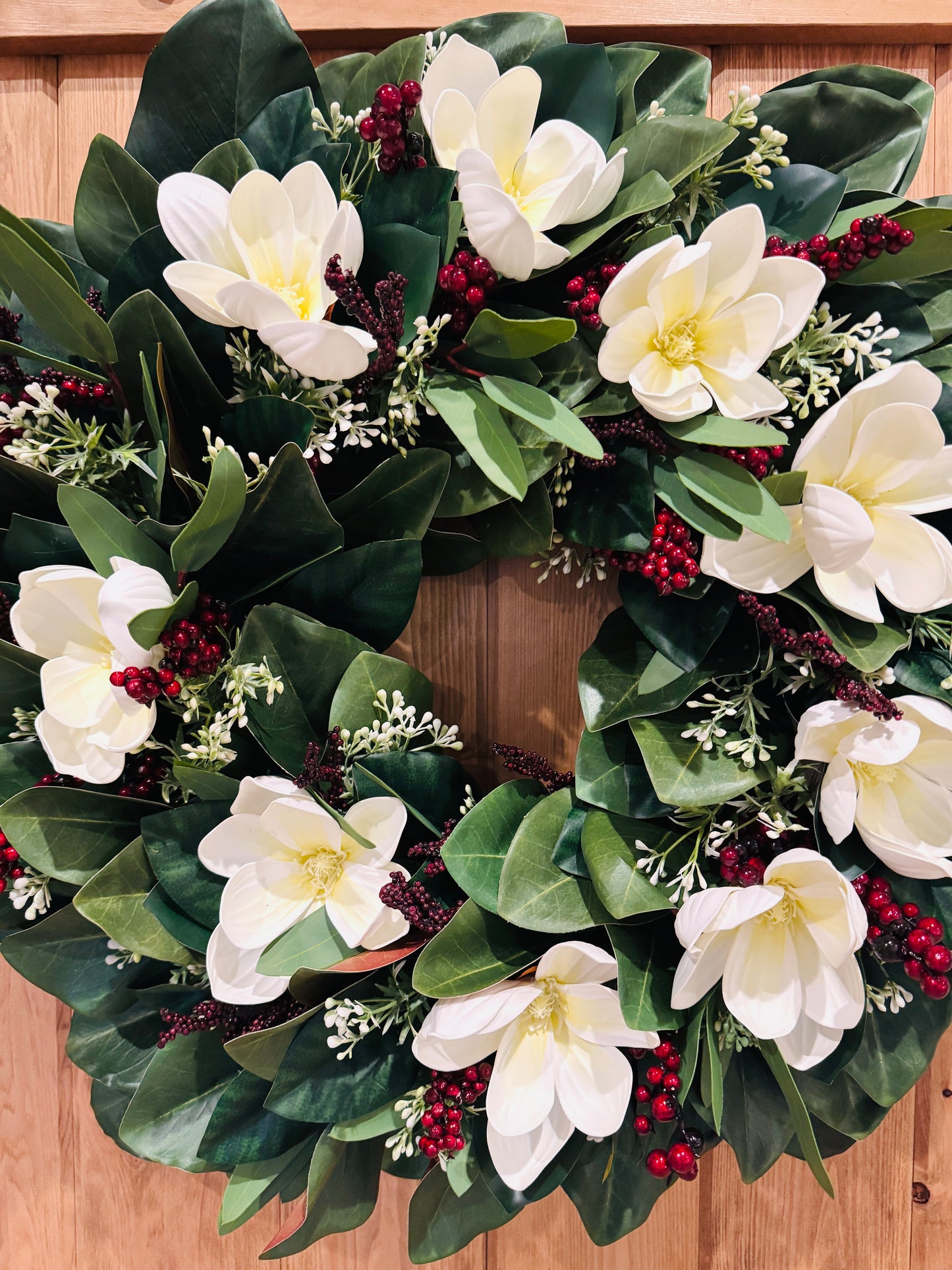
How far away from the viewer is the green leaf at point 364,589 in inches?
30.0

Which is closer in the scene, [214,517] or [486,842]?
[214,517]

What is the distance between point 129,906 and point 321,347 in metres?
0.55

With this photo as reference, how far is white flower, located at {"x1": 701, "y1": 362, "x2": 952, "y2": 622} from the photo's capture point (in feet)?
2.31

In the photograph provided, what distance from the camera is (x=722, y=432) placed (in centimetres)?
71

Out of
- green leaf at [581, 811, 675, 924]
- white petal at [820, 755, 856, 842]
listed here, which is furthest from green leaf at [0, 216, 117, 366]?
white petal at [820, 755, 856, 842]

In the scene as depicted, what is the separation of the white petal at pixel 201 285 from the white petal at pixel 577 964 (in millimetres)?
636

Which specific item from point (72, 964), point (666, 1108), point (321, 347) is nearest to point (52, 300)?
point (321, 347)

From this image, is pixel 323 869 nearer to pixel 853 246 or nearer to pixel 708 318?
pixel 708 318

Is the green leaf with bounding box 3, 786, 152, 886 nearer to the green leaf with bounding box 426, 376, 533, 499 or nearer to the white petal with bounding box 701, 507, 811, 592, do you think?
the green leaf with bounding box 426, 376, 533, 499

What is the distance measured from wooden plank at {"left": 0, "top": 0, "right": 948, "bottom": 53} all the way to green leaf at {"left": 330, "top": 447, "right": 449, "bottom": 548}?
1.60ft

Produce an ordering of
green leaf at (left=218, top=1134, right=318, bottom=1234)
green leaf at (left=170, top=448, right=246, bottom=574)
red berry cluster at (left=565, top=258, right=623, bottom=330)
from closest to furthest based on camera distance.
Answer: green leaf at (left=170, top=448, right=246, bottom=574)
red berry cluster at (left=565, top=258, right=623, bottom=330)
green leaf at (left=218, top=1134, right=318, bottom=1234)

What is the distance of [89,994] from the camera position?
0.88 meters

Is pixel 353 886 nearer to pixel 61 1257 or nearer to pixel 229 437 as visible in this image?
pixel 229 437

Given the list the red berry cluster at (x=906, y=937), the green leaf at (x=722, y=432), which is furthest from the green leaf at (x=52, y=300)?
the red berry cluster at (x=906, y=937)
